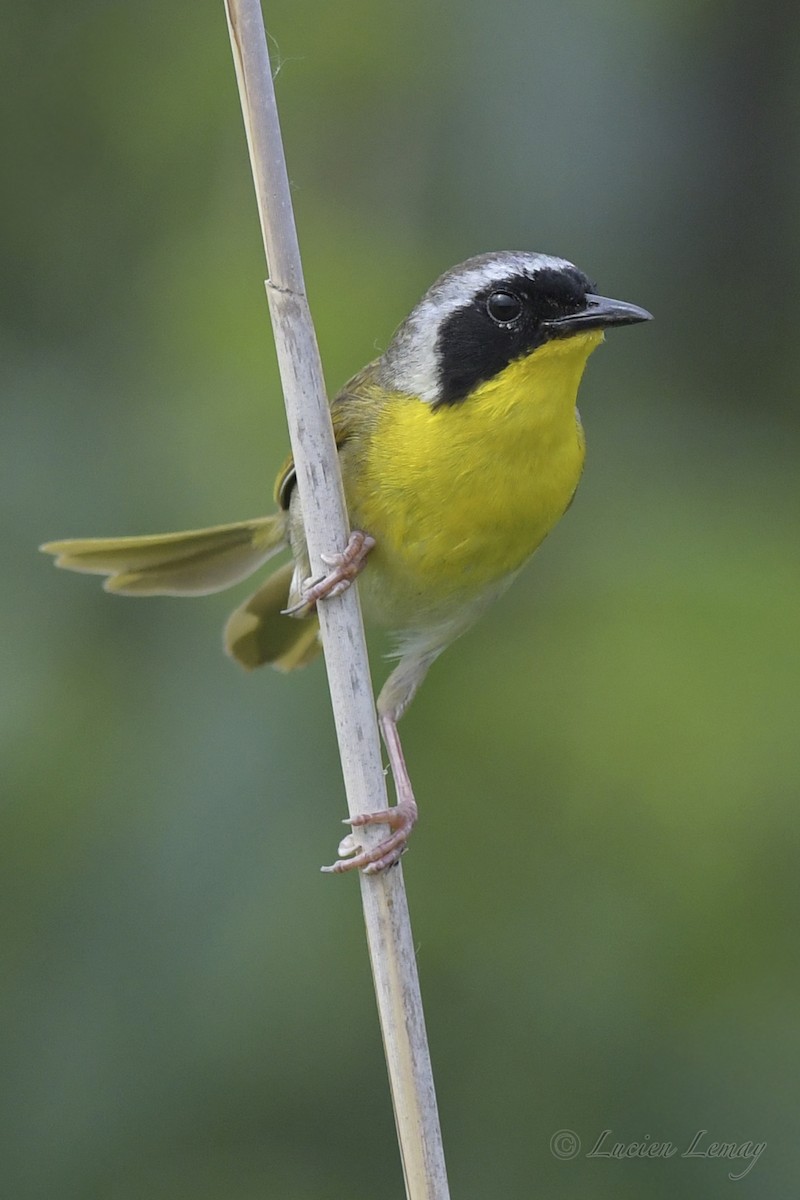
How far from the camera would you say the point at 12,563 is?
290 centimetres

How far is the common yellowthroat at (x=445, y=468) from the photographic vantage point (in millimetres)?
2799

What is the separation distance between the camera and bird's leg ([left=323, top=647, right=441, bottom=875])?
2.36 m

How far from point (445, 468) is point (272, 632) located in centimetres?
61

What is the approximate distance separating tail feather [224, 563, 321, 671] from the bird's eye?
0.72 meters

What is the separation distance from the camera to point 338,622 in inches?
97.4

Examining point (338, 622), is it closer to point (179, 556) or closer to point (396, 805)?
point (396, 805)

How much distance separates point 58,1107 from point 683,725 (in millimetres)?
1353

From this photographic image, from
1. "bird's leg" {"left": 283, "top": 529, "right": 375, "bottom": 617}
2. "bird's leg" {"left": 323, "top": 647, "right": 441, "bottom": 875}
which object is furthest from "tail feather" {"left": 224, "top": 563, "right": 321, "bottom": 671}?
"bird's leg" {"left": 283, "top": 529, "right": 375, "bottom": 617}

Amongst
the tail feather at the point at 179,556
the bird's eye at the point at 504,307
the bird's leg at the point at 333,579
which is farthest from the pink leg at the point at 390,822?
the bird's eye at the point at 504,307

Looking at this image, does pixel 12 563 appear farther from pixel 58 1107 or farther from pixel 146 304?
pixel 58 1107

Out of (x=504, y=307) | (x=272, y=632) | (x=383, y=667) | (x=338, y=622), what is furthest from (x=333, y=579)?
(x=383, y=667)

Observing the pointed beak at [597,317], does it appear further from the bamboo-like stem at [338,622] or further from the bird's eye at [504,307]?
the bamboo-like stem at [338,622]

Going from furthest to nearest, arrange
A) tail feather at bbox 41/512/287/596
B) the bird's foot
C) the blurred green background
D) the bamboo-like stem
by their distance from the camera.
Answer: tail feather at bbox 41/512/287/596 → the blurred green background → the bird's foot → the bamboo-like stem

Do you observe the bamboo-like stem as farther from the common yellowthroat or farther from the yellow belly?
the yellow belly
